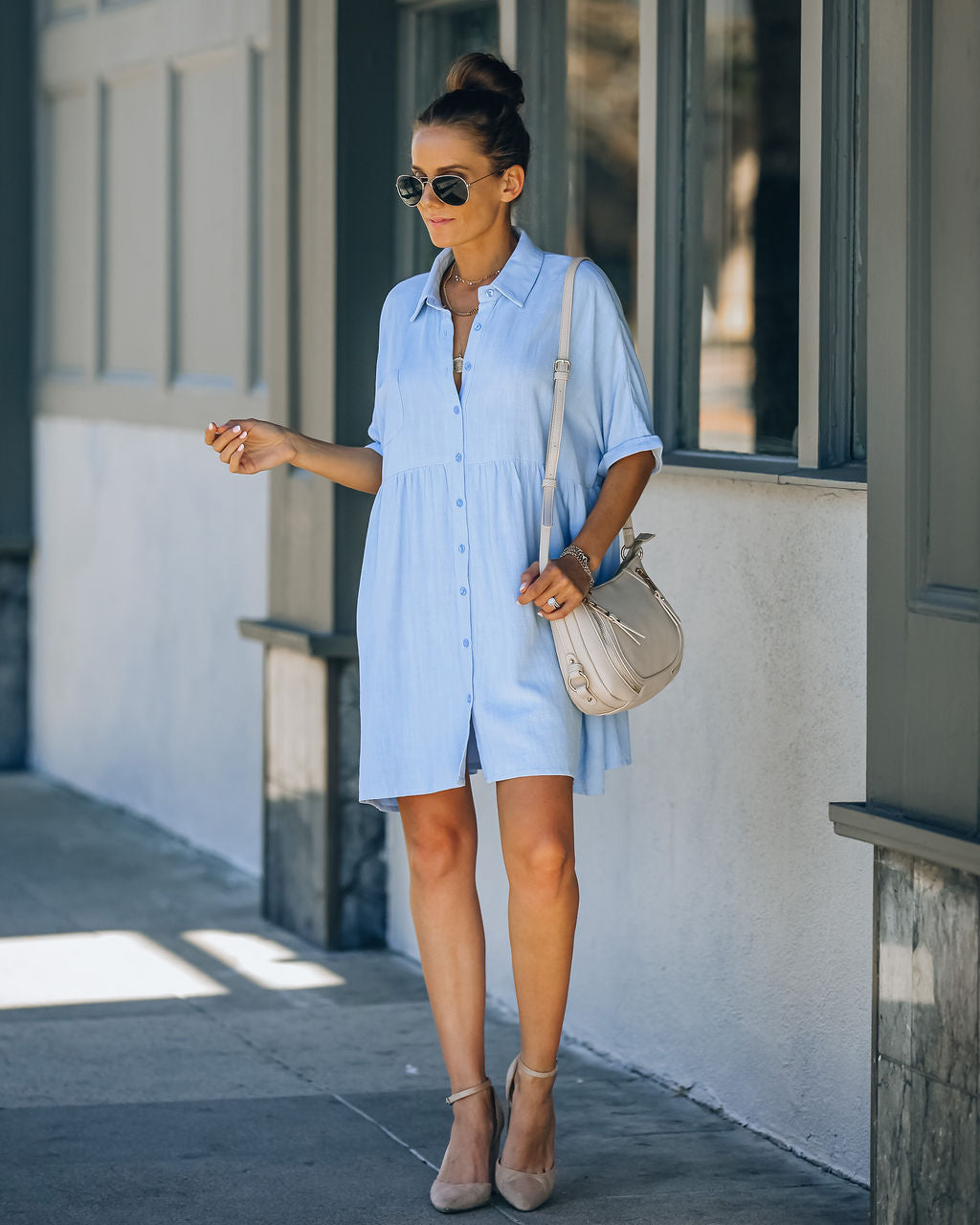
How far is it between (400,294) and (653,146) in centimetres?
118

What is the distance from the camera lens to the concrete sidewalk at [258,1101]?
3959mm

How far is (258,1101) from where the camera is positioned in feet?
15.2

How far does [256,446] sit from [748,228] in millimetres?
1980

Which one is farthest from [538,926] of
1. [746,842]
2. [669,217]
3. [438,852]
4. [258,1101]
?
[669,217]

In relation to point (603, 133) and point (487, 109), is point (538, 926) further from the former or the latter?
point (603, 133)

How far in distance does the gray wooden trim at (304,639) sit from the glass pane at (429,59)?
1127 millimetres

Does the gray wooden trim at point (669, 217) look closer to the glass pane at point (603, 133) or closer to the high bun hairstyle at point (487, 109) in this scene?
the glass pane at point (603, 133)

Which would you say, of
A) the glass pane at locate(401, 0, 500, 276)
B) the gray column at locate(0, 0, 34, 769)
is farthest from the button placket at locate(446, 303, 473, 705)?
the gray column at locate(0, 0, 34, 769)

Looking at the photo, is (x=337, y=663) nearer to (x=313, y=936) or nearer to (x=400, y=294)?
(x=313, y=936)

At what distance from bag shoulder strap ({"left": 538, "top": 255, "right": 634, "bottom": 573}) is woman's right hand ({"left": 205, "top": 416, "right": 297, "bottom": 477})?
518 millimetres

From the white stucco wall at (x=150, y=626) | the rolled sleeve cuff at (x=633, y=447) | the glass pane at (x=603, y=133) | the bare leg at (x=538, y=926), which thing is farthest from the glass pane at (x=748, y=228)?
the white stucco wall at (x=150, y=626)

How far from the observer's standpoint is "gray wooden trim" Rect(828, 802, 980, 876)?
3.17 m

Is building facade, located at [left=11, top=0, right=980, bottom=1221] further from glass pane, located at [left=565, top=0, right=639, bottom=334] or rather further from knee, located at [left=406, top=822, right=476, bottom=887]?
knee, located at [left=406, top=822, right=476, bottom=887]

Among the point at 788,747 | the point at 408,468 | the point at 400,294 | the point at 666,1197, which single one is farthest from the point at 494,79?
the point at 666,1197
